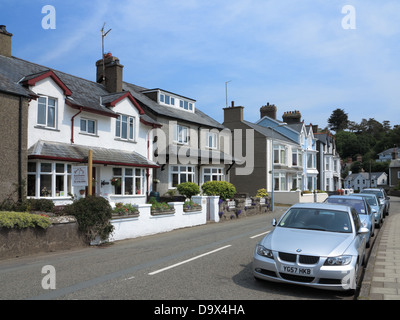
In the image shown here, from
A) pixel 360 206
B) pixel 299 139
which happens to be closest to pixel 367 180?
pixel 299 139

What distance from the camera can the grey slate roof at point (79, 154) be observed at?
16.0m

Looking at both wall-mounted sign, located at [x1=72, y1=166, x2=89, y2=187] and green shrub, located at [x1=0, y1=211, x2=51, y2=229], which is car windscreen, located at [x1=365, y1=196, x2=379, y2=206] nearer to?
wall-mounted sign, located at [x1=72, y1=166, x2=89, y2=187]

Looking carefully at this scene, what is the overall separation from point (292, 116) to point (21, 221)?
137 feet

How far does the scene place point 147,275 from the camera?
7.60 m

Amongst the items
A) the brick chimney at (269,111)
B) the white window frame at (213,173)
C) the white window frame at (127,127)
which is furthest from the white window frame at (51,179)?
the brick chimney at (269,111)

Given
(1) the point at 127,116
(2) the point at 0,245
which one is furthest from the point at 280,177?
(2) the point at 0,245

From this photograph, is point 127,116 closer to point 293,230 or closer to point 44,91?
point 44,91

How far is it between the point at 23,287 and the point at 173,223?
1000cm

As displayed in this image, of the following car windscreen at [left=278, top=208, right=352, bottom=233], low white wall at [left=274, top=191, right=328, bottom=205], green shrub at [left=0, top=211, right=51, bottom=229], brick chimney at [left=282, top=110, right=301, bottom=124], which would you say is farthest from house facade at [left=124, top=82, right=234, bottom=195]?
brick chimney at [left=282, top=110, right=301, bottom=124]

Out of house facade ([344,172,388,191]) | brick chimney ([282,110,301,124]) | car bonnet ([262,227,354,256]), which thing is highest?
brick chimney ([282,110,301,124])

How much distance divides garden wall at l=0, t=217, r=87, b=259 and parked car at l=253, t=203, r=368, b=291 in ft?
22.4

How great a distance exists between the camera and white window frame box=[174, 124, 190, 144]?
2670 centimetres

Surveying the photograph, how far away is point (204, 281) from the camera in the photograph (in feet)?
23.1

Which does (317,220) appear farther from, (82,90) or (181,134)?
(181,134)
